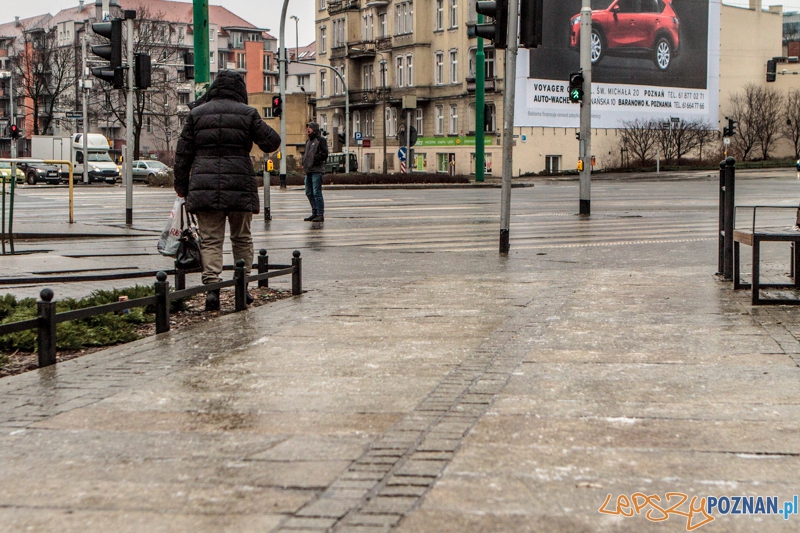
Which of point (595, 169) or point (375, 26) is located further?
point (375, 26)

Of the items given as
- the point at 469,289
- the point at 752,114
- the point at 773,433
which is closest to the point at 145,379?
the point at 773,433

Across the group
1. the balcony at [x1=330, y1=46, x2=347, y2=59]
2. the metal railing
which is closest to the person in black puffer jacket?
the metal railing

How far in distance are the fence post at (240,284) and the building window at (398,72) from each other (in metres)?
72.3

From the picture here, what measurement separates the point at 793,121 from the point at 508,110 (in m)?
66.2

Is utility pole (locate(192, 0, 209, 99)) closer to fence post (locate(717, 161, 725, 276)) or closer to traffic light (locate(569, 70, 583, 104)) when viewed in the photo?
fence post (locate(717, 161, 725, 276))

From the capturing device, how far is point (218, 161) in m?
8.68

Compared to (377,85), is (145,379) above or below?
below

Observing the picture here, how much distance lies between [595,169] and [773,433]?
68266mm

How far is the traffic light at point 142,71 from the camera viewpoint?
19.3 metres

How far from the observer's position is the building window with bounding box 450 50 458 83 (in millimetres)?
74500

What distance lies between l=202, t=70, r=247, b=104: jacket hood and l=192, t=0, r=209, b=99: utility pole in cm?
726

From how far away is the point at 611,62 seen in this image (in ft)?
232

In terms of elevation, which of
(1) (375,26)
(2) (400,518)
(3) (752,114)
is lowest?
(2) (400,518)

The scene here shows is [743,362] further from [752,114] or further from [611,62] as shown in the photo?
[752,114]
